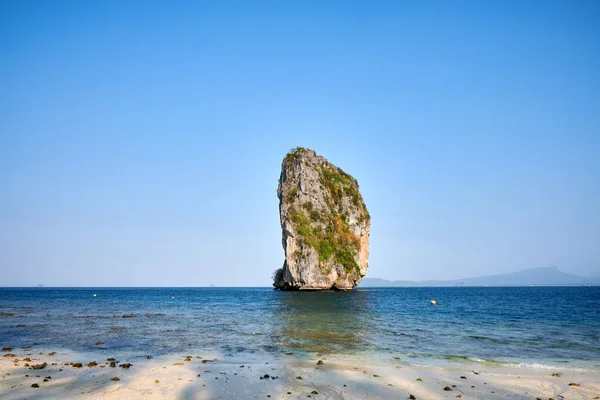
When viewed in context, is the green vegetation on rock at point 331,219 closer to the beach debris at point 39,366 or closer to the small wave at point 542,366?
the small wave at point 542,366

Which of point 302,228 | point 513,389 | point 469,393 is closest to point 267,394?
point 469,393

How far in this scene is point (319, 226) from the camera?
97000 mm

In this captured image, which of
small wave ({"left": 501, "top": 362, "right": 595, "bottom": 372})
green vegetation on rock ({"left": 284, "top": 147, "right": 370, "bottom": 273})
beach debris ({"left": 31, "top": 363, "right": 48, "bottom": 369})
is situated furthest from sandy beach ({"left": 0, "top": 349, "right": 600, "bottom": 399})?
green vegetation on rock ({"left": 284, "top": 147, "right": 370, "bottom": 273})

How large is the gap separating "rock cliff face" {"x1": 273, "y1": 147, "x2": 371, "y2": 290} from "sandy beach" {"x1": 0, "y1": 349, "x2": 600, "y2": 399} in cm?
7422

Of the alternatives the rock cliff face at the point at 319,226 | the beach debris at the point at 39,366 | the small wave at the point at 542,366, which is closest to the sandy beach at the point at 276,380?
the beach debris at the point at 39,366

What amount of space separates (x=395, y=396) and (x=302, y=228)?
80703mm

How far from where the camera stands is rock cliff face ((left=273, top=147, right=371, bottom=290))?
9344cm

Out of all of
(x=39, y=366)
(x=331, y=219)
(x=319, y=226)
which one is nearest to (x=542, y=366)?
(x=39, y=366)

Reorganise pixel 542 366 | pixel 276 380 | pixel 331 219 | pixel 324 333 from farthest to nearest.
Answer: pixel 331 219 → pixel 324 333 → pixel 542 366 → pixel 276 380

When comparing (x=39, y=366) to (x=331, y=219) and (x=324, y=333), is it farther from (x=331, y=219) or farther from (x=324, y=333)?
(x=331, y=219)

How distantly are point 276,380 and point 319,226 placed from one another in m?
81.9

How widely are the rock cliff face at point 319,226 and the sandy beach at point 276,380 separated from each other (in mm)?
74217

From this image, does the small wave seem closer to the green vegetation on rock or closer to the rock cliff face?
the rock cliff face

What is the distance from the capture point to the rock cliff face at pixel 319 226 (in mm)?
93438
